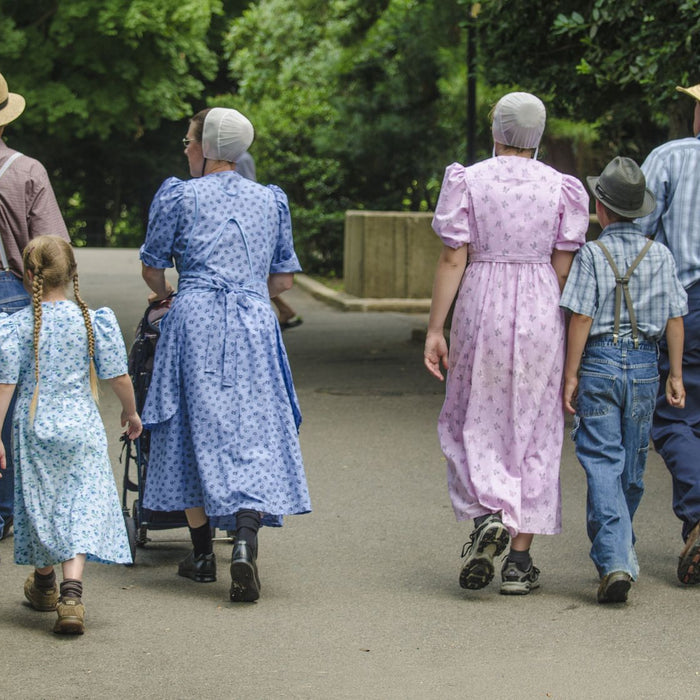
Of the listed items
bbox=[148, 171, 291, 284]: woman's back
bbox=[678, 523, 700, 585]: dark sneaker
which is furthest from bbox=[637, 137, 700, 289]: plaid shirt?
bbox=[148, 171, 291, 284]: woman's back

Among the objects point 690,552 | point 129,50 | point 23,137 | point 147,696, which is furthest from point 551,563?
point 23,137

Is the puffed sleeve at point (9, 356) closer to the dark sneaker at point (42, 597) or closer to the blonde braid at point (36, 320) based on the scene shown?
the blonde braid at point (36, 320)

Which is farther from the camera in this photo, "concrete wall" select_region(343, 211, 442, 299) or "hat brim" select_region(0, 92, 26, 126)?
"concrete wall" select_region(343, 211, 442, 299)

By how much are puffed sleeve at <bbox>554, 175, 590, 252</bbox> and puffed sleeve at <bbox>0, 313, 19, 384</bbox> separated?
83.0 inches

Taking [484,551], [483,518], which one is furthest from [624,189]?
[484,551]

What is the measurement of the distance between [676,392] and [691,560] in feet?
2.20

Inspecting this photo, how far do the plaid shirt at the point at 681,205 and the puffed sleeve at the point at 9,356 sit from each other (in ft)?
8.67

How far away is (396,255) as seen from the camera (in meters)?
17.2

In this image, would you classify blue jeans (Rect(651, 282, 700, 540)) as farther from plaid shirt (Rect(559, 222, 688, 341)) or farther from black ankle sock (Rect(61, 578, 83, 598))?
black ankle sock (Rect(61, 578, 83, 598))

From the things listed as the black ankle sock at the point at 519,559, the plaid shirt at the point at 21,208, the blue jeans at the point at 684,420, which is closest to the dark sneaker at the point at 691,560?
the blue jeans at the point at 684,420

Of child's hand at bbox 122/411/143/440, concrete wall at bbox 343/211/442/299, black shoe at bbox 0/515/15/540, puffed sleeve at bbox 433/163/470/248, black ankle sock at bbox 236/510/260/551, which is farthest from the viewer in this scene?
concrete wall at bbox 343/211/442/299

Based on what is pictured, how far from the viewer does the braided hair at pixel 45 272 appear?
16.2 ft

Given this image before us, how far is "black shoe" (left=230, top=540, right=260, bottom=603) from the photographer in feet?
17.1

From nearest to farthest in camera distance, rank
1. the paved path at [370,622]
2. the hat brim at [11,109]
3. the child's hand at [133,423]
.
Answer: the paved path at [370,622], the child's hand at [133,423], the hat brim at [11,109]
